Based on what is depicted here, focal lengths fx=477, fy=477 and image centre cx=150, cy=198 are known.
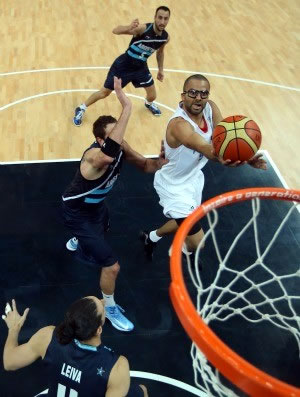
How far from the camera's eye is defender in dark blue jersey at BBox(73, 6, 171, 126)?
221 inches

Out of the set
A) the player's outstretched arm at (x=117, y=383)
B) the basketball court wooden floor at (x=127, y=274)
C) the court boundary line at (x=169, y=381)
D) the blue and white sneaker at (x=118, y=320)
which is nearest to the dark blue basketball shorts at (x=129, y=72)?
the basketball court wooden floor at (x=127, y=274)

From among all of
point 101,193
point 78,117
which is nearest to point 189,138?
point 101,193

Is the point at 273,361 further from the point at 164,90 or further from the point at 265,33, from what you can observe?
the point at 265,33

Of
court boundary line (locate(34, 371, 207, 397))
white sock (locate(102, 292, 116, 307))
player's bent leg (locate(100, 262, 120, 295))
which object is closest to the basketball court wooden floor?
→ court boundary line (locate(34, 371, 207, 397))

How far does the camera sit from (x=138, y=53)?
5.78 metres

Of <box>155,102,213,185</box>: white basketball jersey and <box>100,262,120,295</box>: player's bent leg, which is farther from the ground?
<box>155,102,213,185</box>: white basketball jersey

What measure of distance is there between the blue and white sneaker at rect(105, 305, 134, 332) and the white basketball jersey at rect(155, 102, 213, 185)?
3.88 feet

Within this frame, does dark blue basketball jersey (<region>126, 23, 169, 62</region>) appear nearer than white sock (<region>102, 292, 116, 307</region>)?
No

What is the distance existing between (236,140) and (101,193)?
3.68 feet

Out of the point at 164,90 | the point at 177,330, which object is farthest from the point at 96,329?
the point at 164,90

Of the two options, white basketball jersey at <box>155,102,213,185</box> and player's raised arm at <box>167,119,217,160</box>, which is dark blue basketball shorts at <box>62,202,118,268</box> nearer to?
white basketball jersey at <box>155,102,213,185</box>

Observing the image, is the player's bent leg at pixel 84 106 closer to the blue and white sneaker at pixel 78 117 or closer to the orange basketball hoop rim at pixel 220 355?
the blue and white sneaker at pixel 78 117

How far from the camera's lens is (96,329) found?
8.48ft

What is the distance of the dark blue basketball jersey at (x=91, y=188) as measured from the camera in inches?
144
